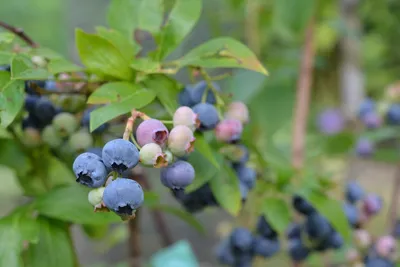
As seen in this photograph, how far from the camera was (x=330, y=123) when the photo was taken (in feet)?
4.36

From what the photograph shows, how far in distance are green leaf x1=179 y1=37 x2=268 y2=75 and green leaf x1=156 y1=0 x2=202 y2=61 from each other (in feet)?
0.07

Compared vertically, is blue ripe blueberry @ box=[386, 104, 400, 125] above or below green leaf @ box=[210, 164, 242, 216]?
above

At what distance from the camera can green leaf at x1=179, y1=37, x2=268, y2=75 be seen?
544 millimetres

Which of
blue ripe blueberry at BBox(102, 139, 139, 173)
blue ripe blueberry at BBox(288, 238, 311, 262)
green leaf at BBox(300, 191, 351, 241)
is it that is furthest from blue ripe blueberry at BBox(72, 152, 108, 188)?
blue ripe blueberry at BBox(288, 238, 311, 262)

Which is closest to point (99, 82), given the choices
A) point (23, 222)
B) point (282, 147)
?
point (23, 222)

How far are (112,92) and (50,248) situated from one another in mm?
209

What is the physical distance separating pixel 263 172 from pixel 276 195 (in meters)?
0.04

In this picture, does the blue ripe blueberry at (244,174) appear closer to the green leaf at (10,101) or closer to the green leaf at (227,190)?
the green leaf at (227,190)

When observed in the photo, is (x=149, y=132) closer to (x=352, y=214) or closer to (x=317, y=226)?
(x=317, y=226)

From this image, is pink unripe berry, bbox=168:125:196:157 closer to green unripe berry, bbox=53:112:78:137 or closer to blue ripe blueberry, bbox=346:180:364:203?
green unripe berry, bbox=53:112:78:137

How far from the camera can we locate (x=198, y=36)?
58.6 inches

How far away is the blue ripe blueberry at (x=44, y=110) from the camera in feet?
1.91

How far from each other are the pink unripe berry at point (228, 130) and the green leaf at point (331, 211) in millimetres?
170

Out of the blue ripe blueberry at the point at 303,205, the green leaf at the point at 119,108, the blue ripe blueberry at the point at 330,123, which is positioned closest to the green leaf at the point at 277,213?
the blue ripe blueberry at the point at 303,205
